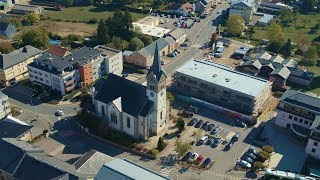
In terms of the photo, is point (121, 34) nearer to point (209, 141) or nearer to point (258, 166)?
point (209, 141)

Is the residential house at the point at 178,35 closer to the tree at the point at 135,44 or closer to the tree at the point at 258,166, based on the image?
the tree at the point at 135,44

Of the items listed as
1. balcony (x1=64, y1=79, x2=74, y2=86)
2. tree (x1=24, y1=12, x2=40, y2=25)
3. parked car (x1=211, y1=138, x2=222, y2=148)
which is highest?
tree (x1=24, y1=12, x2=40, y2=25)

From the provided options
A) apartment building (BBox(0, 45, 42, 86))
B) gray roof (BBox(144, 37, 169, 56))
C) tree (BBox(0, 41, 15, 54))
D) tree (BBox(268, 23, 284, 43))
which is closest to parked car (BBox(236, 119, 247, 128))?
gray roof (BBox(144, 37, 169, 56))

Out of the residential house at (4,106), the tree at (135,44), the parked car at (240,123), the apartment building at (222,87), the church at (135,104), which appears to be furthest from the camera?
the tree at (135,44)

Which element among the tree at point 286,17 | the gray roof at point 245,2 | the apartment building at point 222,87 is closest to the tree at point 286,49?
the apartment building at point 222,87

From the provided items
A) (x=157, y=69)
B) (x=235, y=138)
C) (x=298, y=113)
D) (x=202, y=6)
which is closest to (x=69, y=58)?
(x=157, y=69)

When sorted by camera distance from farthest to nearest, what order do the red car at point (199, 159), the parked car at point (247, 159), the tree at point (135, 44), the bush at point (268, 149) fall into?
the tree at point (135, 44)
the bush at point (268, 149)
the parked car at point (247, 159)
the red car at point (199, 159)

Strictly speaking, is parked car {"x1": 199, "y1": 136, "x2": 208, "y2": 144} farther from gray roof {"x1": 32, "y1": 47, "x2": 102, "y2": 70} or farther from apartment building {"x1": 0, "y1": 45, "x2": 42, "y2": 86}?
apartment building {"x1": 0, "y1": 45, "x2": 42, "y2": 86}
